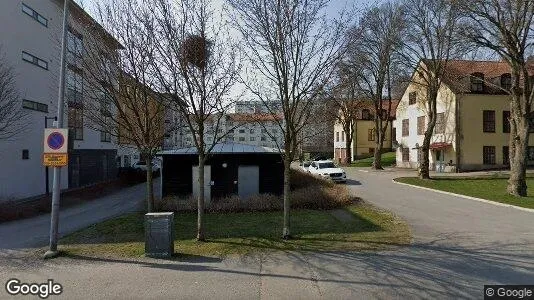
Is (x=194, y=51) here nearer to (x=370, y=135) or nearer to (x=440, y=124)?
(x=440, y=124)

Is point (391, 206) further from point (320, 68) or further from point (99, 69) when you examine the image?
point (99, 69)

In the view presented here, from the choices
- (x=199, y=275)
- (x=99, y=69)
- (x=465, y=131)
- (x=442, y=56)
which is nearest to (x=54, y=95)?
(x=99, y=69)

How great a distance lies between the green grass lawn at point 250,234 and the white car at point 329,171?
1409cm

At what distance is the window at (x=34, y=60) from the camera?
21.7 meters

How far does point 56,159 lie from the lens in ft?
29.6

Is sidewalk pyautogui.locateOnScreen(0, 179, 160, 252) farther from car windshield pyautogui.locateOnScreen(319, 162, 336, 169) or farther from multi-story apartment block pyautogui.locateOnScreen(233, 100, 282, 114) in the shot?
car windshield pyautogui.locateOnScreen(319, 162, 336, 169)

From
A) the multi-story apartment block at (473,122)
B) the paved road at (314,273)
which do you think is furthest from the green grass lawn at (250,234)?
the multi-story apartment block at (473,122)

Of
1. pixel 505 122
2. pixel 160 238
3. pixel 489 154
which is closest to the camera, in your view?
pixel 160 238

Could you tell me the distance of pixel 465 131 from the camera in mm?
37688

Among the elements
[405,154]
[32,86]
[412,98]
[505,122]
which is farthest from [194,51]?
[405,154]

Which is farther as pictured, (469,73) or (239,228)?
(469,73)

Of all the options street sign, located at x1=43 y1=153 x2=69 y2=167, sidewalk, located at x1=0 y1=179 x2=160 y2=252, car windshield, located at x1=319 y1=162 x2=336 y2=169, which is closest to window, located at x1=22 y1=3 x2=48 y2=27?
sidewalk, located at x1=0 y1=179 x2=160 y2=252

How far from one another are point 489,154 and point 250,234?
113 ft

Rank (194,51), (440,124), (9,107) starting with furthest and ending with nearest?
(440,124) → (9,107) → (194,51)
